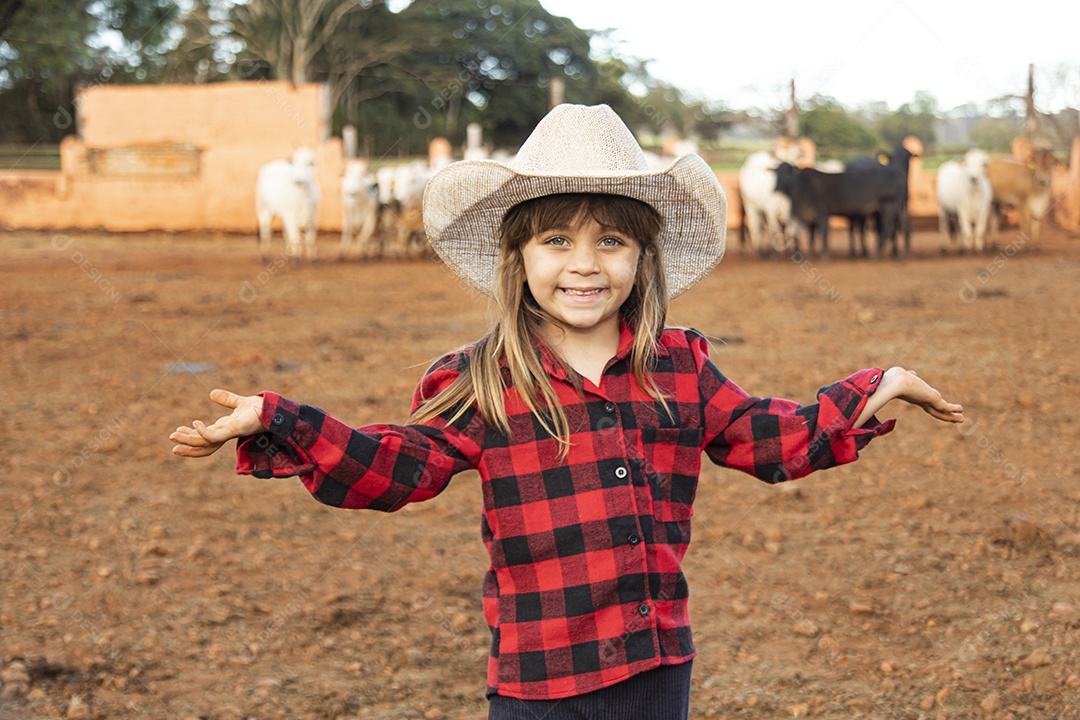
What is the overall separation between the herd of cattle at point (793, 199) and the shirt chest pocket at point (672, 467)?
12348 mm

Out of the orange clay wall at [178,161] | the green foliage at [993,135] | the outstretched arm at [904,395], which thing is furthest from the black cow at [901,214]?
the green foliage at [993,135]

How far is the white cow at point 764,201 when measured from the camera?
15.3 m

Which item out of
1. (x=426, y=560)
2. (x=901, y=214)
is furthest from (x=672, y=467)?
(x=901, y=214)

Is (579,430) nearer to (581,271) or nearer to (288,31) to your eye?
(581,271)

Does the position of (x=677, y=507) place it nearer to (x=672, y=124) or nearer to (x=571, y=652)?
(x=571, y=652)

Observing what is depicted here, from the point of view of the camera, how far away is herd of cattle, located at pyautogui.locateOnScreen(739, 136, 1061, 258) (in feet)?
47.3

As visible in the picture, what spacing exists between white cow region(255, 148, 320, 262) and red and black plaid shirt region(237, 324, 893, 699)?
40.4 ft

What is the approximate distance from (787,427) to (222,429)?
910mm

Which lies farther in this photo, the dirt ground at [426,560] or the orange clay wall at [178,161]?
the orange clay wall at [178,161]

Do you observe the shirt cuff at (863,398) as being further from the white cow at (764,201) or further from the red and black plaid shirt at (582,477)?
the white cow at (764,201)

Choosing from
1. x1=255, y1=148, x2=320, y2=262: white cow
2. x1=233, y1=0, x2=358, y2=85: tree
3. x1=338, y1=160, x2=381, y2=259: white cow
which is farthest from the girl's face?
x1=233, y1=0, x2=358, y2=85: tree

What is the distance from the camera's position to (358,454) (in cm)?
175

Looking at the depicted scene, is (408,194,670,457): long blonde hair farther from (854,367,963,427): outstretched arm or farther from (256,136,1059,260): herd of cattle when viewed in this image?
(256,136,1059,260): herd of cattle

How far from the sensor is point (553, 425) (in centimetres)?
185
